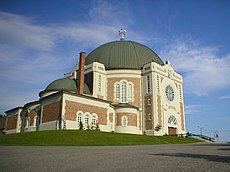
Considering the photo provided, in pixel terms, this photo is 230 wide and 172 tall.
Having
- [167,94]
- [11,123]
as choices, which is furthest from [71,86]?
[167,94]

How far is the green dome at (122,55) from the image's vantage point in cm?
5175

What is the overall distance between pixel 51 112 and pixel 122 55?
23.1 metres

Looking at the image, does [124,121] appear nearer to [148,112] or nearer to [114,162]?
[148,112]

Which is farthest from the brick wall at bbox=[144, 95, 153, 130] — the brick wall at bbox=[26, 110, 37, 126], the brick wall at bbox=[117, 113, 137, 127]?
the brick wall at bbox=[26, 110, 37, 126]

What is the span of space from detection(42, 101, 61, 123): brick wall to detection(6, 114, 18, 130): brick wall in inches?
525

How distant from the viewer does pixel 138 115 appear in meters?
46.1

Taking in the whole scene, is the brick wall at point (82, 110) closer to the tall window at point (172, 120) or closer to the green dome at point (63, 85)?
the green dome at point (63, 85)

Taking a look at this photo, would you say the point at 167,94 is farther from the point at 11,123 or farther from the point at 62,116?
the point at 11,123

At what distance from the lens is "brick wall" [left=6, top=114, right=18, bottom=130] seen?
47375 mm

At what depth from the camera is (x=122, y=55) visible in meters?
53.0

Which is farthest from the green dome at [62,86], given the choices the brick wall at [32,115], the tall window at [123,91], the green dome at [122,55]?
the green dome at [122,55]

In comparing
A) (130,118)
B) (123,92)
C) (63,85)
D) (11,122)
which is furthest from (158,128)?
A: (11,122)

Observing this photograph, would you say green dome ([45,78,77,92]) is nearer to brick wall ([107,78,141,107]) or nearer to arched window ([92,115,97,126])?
arched window ([92,115,97,126])

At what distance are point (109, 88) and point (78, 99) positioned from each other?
13.8 m
